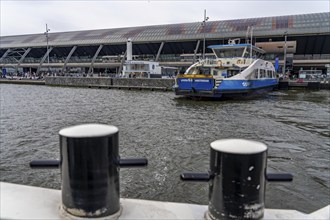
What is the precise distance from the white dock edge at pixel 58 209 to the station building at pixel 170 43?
4379 centimetres

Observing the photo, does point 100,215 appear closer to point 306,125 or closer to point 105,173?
point 105,173

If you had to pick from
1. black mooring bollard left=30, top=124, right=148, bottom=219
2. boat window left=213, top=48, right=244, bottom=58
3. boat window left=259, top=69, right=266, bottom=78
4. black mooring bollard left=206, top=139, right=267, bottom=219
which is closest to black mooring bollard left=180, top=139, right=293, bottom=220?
black mooring bollard left=206, top=139, right=267, bottom=219

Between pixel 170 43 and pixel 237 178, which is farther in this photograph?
pixel 170 43

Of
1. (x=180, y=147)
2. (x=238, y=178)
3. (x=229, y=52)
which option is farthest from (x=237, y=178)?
(x=229, y=52)

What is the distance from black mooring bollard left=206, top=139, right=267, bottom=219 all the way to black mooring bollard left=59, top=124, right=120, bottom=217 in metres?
0.70

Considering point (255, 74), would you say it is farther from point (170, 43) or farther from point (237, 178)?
point (170, 43)

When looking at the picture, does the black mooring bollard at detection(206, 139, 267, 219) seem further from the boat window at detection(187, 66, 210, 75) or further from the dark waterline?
the boat window at detection(187, 66, 210, 75)

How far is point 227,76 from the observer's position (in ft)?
74.6

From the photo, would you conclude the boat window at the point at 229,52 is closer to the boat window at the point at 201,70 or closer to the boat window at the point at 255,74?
the boat window at the point at 255,74

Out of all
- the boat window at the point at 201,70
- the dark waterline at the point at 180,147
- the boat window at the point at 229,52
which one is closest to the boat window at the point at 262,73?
the boat window at the point at 229,52

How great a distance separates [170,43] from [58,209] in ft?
199

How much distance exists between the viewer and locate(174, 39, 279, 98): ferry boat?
20172mm

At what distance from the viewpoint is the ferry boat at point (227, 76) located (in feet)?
66.2

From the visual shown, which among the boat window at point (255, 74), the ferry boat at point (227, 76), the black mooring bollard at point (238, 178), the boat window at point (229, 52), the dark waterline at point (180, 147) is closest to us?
the black mooring bollard at point (238, 178)
